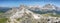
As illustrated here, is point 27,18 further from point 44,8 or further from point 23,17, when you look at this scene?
point 44,8

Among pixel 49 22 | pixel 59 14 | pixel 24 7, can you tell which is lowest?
pixel 49 22

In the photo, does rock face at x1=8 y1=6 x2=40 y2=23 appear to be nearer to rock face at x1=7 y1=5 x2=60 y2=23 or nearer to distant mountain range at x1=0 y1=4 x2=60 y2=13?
rock face at x1=7 y1=5 x2=60 y2=23

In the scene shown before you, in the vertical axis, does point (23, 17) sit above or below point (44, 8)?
below

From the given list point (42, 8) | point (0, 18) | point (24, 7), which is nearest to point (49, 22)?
point (42, 8)

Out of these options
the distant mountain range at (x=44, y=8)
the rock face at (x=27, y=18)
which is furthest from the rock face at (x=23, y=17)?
the distant mountain range at (x=44, y=8)

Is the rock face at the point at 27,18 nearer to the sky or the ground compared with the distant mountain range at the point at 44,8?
nearer to the ground

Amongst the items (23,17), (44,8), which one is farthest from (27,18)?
(44,8)

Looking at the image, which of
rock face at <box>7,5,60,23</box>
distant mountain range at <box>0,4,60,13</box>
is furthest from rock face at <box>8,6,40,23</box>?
distant mountain range at <box>0,4,60,13</box>

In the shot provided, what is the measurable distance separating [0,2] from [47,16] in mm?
984

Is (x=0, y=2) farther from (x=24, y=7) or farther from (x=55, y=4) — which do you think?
(x=55, y=4)

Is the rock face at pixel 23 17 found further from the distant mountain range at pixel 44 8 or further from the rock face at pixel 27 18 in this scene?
the distant mountain range at pixel 44 8

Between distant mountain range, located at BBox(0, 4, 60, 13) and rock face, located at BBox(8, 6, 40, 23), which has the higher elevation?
distant mountain range, located at BBox(0, 4, 60, 13)

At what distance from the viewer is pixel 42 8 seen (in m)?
2.27

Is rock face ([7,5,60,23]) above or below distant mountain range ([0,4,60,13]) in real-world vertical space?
below
